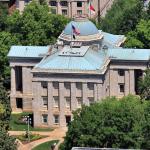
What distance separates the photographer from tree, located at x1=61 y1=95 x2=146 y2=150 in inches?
5389

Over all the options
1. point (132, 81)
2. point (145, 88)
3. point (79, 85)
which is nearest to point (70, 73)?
point (79, 85)

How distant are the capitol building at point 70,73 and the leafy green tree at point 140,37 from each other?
6782 mm

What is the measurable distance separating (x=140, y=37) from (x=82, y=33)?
22.0m

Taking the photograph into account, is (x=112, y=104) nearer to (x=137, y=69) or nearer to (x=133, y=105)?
(x=133, y=105)

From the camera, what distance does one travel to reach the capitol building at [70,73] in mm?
168750

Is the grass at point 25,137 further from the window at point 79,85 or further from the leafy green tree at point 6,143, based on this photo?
the leafy green tree at point 6,143

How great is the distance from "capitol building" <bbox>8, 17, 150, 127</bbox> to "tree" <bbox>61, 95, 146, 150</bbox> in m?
23.5

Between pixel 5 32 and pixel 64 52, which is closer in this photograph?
pixel 64 52

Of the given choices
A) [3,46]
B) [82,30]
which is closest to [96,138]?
[82,30]

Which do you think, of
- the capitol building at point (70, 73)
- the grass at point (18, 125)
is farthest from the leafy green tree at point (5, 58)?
the grass at point (18, 125)

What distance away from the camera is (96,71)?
167750 mm

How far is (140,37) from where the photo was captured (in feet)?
644

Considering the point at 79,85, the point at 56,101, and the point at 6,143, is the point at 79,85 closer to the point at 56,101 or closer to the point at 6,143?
the point at 56,101

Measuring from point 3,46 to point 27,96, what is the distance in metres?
14.6
